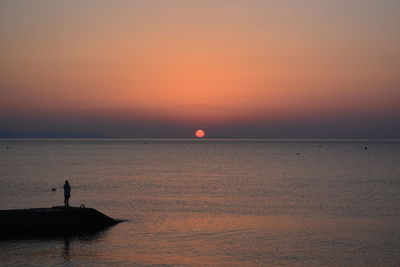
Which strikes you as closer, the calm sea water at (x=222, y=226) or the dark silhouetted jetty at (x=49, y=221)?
the calm sea water at (x=222, y=226)

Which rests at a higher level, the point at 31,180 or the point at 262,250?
the point at 31,180

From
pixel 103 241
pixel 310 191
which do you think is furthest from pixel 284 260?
pixel 310 191

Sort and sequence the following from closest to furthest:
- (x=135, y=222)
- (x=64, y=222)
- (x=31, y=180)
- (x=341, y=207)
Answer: (x=64, y=222)
(x=135, y=222)
(x=341, y=207)
(x=31, y=180)

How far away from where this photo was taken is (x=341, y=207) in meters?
56.7

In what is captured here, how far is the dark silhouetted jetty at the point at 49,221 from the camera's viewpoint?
128 ft

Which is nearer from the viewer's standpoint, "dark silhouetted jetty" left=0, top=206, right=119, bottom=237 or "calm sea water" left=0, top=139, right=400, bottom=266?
"calm sea water" left=0, top=139, right=400, bottom=266

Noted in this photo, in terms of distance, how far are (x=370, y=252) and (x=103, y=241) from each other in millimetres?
20286

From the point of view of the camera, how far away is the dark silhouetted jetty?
128 feet

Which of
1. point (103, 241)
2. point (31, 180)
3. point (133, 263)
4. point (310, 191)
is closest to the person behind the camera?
point (133, 263)

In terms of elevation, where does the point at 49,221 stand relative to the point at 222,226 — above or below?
above

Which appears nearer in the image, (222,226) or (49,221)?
(49,221)

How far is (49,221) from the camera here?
40.4 meters

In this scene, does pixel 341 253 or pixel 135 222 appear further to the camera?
pixel 135 222

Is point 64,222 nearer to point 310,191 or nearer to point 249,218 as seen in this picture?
point 249,218
